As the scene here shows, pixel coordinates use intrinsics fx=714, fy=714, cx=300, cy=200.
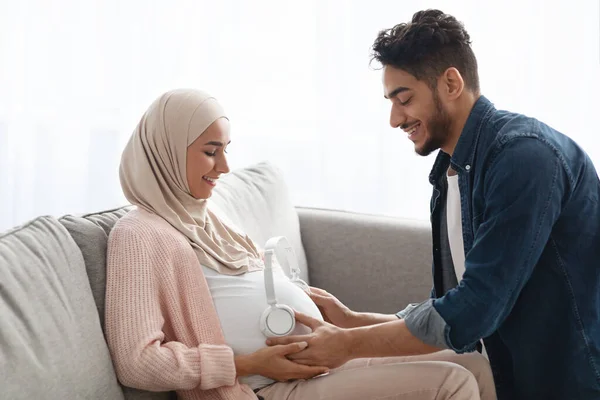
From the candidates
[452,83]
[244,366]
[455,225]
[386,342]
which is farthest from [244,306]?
[452,83]

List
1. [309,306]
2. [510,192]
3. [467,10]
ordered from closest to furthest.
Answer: [510,192], [309,306], [467,10]

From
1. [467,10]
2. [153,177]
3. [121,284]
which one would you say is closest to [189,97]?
[153,177]

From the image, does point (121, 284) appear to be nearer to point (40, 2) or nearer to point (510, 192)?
point (510, 192)

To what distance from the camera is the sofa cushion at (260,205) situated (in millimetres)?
2123

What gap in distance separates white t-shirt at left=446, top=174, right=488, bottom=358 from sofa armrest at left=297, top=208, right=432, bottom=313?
1.76 feet

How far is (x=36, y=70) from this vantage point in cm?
299

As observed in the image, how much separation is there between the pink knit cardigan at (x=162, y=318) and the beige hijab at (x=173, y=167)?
44 mm

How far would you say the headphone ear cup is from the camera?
154 centimetres

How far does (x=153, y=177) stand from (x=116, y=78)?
63.0 inches

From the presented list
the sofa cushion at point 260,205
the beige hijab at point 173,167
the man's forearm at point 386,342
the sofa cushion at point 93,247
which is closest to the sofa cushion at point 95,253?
the sofa cushion at point 93,247

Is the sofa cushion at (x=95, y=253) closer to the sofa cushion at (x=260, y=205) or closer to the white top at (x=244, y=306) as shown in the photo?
the white top at (x=244, y=306)

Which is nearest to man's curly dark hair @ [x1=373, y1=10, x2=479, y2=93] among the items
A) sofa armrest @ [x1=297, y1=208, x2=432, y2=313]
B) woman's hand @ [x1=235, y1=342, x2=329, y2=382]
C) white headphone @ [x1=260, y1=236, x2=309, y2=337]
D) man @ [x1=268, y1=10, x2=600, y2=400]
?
man @ [x1=268, y1=10, x2=600, y2=400]

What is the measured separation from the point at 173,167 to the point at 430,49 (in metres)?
0.65

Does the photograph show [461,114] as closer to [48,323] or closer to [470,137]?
[470,137]
